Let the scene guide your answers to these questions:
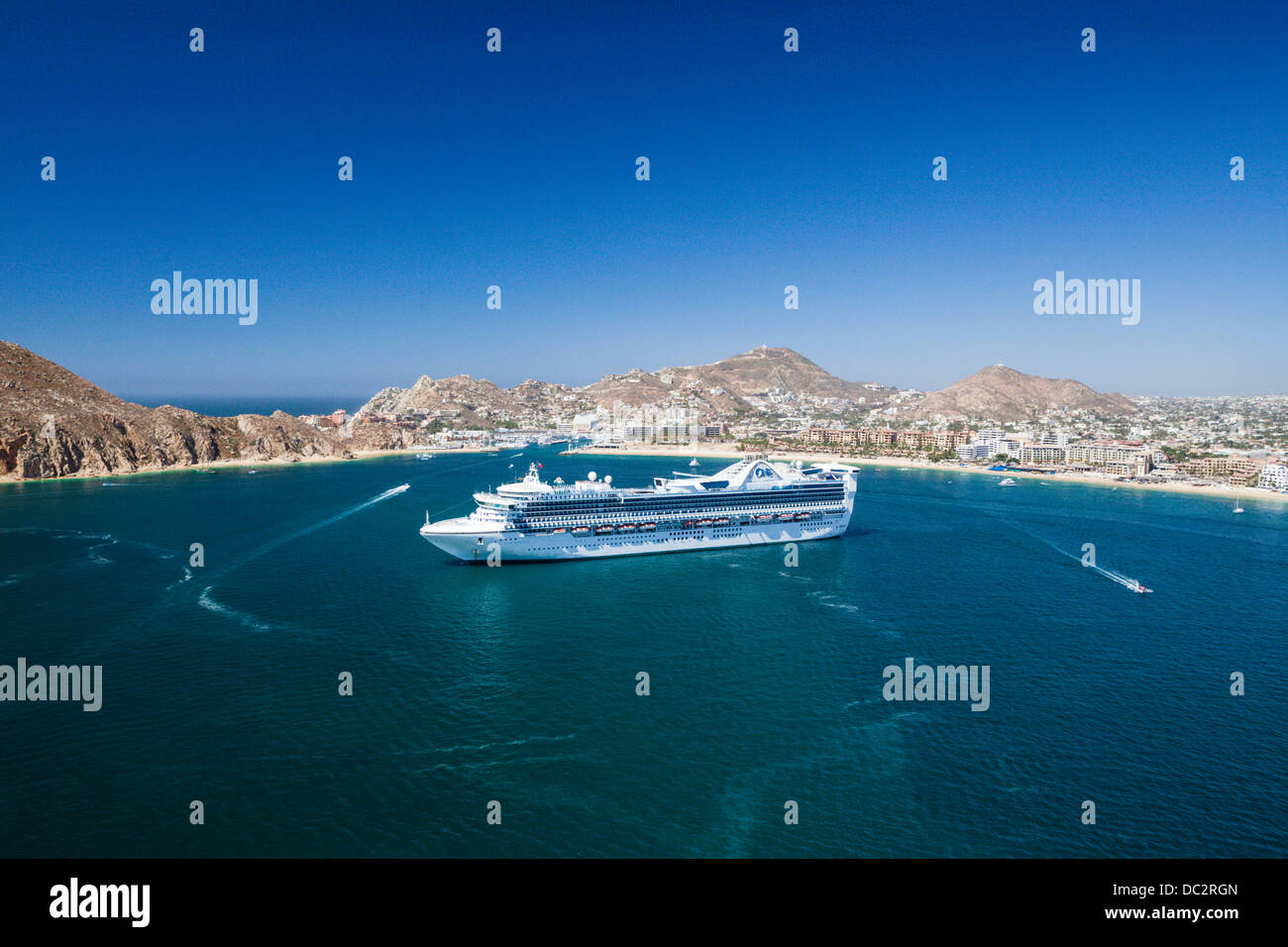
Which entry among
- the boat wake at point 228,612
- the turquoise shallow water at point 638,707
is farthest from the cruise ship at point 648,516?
the boat wake at point 228,612

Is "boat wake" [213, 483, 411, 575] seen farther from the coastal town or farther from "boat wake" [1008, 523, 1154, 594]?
the coastal town

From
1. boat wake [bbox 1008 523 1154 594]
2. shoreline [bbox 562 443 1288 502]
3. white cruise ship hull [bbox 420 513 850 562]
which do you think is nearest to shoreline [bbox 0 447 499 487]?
shoreline [bbox 562 443 1288 502]

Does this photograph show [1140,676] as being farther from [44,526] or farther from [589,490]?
[44,526]

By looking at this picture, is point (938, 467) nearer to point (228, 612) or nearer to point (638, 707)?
point (638, 707)

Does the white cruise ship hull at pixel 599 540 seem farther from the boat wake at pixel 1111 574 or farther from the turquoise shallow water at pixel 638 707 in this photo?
the boat wake at pixel 1111 574

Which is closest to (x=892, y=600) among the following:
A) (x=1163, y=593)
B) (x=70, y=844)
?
(x=1163, y=593)
